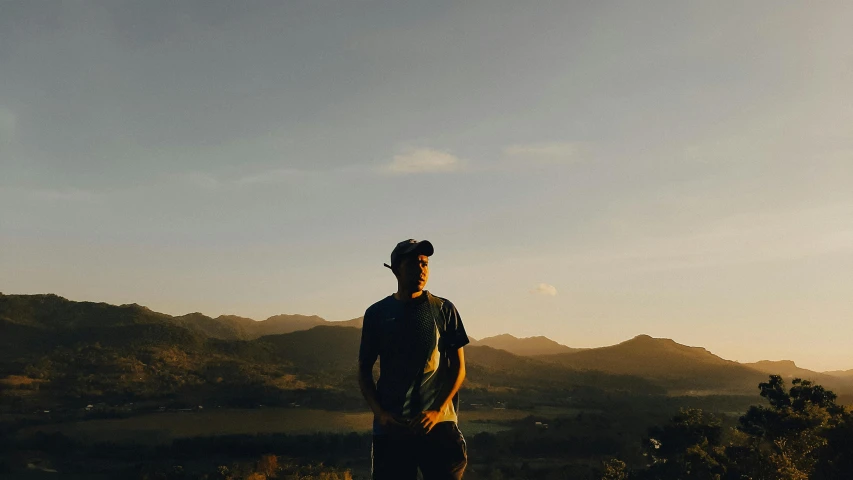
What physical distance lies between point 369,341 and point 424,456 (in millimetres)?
951

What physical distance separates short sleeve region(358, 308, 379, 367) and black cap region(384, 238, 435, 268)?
0.48 meters

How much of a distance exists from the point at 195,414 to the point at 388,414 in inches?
6936

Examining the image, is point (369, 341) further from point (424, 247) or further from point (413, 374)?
point (424, 247)

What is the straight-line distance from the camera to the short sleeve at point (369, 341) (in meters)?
4.49

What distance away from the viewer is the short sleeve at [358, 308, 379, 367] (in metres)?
4.49

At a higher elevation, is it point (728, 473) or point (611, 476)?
point (728, 473)

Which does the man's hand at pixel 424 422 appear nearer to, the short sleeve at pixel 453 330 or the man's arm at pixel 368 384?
the man's arm at pixel 368 384

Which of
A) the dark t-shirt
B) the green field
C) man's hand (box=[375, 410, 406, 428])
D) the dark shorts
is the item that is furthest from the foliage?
the green field

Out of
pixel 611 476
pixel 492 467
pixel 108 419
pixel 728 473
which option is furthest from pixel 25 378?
pixel 728 473

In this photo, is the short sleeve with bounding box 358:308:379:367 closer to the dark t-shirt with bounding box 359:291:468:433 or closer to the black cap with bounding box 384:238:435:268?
the dark t-shirt with bounding box 359:291:468:433

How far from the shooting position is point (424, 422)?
13.9 ft

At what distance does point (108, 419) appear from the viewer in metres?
148

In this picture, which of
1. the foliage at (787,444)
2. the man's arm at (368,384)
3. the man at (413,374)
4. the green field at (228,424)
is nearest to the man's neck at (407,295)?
the man at (413,374)

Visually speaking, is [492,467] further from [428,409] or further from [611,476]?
[428,409]
